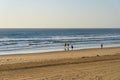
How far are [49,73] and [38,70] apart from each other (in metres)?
1.23

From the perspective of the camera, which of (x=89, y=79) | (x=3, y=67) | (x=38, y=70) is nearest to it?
(x=89, y=79)

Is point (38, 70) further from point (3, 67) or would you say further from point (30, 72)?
point (3, 67)

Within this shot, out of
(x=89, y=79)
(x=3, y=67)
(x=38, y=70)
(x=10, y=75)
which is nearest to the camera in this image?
(x=89, y=79)

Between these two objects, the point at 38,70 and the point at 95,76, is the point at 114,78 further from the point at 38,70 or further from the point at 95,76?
the point at 38,70

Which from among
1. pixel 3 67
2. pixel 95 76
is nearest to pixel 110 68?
pixel 95 76

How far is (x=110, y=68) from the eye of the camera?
15602 millimetres

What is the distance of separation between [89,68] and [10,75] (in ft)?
15.1

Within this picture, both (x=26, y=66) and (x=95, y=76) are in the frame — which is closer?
(x=95, y=76)

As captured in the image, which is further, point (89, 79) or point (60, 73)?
point (60, 73)

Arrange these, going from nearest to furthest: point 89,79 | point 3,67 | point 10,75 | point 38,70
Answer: point 89,79 → point 10,75 → point 38,70 → point 3,67

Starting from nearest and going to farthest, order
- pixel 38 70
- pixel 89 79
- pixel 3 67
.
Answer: pixel 89 79 → pixel 38 70 → pixel 3 67

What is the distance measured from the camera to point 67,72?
14.3 meters

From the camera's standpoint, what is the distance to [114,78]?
12641mm

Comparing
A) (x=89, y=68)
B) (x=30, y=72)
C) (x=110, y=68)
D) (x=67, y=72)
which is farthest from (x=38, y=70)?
(x=110, y=68)
